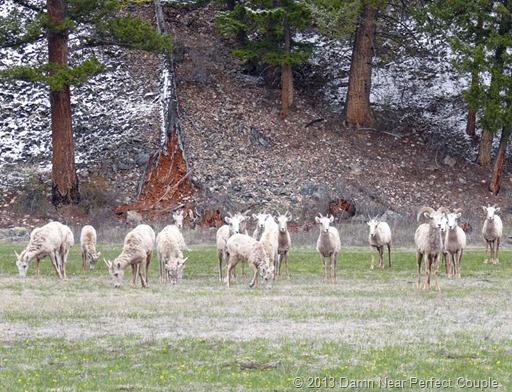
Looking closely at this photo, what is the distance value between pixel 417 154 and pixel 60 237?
970 inches

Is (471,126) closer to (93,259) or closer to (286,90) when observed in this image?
(286,90)

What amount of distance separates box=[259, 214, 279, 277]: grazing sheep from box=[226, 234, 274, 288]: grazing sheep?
1.44 feet

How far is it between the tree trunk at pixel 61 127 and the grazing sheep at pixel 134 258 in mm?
14325

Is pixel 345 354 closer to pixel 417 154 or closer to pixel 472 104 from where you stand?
pixel 472 104

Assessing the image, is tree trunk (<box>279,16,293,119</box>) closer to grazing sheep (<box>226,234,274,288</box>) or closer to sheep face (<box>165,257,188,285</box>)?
sheep face (<box>165,257,188,285</box>)

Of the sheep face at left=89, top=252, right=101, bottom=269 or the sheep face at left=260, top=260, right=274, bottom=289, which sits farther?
the sheep face at left=89, top=252, right=101, bottom=269

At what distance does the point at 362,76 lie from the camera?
45.8m

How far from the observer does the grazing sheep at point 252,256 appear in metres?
22.0

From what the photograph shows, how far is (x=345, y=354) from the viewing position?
43.9ft

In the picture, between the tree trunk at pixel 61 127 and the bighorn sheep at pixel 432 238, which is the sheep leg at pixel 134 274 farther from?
the tree trunk at pixel 61 127

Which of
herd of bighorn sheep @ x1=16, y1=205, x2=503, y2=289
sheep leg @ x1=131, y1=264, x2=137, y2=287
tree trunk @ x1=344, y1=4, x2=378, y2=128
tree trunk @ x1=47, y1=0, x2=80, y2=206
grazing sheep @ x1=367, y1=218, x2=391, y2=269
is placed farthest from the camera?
tree trunk @ x1=344, y1=4, x2=378, y2=128

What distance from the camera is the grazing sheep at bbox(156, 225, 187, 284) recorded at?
75.5ft

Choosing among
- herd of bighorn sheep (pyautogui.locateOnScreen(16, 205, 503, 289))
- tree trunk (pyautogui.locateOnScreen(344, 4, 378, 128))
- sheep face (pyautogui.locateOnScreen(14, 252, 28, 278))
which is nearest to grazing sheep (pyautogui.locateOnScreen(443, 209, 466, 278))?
herd of bighorn sheep (pyautogui.locateOnScreen(16, 205, 503, 289))

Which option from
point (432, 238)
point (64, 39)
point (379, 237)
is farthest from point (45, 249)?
point (64, 39)
